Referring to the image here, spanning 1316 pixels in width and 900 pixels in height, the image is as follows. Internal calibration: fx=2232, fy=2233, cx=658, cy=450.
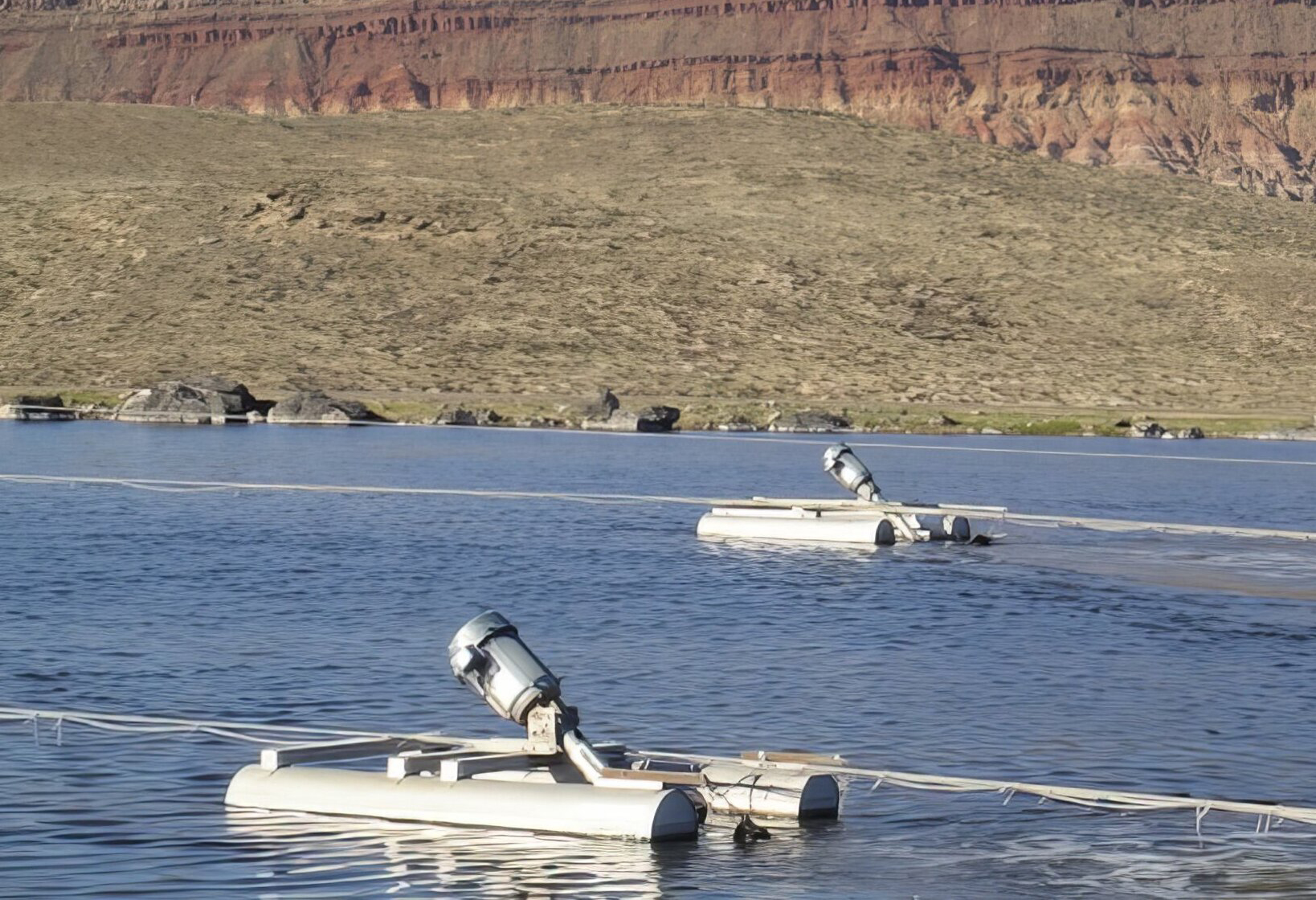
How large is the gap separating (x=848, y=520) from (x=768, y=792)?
22440 mm

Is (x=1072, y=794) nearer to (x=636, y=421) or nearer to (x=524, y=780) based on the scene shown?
(x=524, y=780)

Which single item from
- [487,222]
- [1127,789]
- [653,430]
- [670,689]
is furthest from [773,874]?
[487,222]

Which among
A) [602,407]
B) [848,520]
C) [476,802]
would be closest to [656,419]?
[602,407]

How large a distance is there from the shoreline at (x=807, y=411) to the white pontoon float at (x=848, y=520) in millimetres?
30289

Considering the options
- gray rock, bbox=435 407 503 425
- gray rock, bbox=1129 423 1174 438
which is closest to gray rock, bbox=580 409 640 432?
gray rock, bbox=435 407 503 425

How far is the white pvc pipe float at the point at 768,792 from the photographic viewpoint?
16.3m

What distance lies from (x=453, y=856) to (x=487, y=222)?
316 feet

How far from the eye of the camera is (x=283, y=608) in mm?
29094

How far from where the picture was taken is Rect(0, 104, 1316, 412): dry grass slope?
89500 mm

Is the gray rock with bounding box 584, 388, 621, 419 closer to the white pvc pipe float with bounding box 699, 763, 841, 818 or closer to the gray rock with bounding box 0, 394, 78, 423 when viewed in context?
the gray rock with bounding box 0, 394, 78, 423

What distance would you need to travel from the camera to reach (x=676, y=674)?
23.5 m

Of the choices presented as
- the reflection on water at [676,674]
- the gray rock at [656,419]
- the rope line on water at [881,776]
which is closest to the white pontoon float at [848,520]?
the reflection on water at [676,674]

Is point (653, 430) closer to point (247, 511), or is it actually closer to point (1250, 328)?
point (247, 511)

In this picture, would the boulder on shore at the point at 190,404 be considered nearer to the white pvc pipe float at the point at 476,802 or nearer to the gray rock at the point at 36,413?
the gray rock at the point at 36,413
